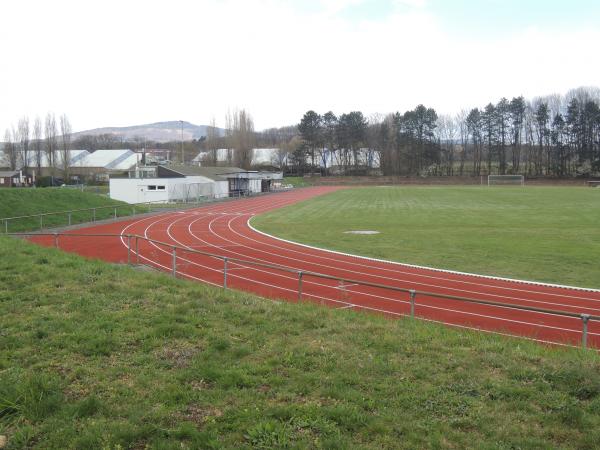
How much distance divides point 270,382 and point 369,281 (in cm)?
1178

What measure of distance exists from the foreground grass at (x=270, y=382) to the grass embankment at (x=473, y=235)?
12.3 meters

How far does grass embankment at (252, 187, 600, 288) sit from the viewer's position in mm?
20109

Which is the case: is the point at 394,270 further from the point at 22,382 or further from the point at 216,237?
the point at 22,382

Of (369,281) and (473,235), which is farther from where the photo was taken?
(473,235)

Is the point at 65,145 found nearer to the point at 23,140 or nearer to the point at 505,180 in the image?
the point at 23,140

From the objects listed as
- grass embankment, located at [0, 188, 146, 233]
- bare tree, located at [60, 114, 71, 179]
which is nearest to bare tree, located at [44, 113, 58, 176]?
bare tree, located at [60, 114, 71, 179]

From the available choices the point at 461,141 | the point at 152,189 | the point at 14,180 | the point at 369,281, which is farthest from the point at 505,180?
the point at 369,281

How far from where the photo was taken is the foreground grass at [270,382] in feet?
15.6

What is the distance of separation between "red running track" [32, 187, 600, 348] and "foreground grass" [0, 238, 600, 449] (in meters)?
4.53

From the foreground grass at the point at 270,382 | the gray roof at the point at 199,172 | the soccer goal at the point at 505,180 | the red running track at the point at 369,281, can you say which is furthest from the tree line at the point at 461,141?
the foreground grass at the point at 270,382

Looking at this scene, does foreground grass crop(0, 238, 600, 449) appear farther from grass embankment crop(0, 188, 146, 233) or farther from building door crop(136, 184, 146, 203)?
building door crop(136, 184, 146, 203)

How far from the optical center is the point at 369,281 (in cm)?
1736

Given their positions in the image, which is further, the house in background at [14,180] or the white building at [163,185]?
the house in background at [14,180]

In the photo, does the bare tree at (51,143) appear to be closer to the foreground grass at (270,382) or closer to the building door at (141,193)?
the building door at (141,193)
